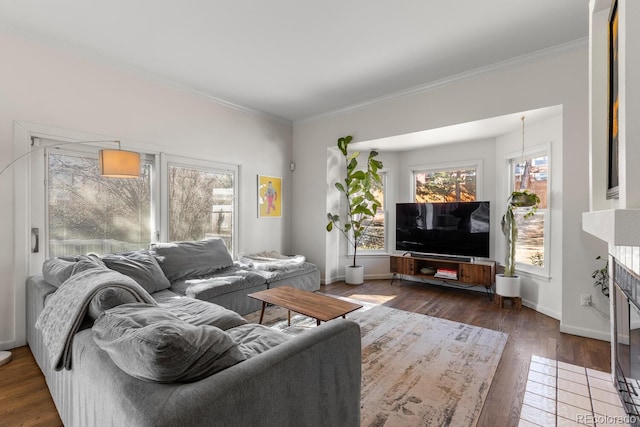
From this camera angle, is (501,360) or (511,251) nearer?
(501,360)

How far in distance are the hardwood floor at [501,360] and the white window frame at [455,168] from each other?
1.56m

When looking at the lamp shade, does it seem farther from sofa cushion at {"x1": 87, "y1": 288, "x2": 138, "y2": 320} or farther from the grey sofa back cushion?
sofa cushion at {"x1": 87, "y1": 288, "x2": 138, "y2": 320}

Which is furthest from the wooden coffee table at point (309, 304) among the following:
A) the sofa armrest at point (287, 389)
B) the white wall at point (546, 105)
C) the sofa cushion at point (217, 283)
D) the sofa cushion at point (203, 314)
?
the white wall at point (546, 105)

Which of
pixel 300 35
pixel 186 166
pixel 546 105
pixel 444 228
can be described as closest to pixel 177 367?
pixel 300 35

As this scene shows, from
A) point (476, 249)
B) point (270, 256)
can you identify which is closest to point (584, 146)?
point (476, 249)

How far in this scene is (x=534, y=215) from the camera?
3.71 m

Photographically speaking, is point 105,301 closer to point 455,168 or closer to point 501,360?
point 501,360

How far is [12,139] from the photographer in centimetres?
258

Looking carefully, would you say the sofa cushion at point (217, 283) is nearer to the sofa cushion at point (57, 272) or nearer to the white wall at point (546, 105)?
the sofa cushion at point (57, 272)

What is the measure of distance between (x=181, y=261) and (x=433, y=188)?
398cm

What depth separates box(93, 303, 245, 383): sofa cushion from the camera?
925mm

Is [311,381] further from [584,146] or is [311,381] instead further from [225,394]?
[584,146]

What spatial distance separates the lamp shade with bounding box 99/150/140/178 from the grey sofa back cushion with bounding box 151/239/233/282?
1.00 meters

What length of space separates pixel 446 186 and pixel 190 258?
13.1ft
